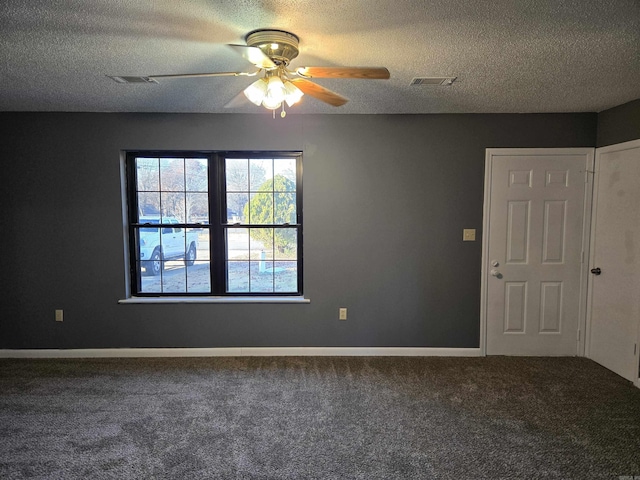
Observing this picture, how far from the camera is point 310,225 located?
356cm

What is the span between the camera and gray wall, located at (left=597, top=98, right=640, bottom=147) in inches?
117

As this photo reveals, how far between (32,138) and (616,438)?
5181mm

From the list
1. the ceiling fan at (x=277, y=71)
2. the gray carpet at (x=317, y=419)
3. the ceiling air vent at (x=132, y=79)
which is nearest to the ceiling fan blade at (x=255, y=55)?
the ceiling fan at (x=277, y=71)

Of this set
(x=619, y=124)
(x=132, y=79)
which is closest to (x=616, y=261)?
(x=619, y=124)

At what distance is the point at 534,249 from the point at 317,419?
8.47 ft

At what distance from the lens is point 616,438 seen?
2318 mm

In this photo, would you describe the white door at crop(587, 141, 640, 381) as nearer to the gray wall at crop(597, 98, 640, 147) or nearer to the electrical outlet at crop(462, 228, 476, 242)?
the gray wall at crop(597, 98, 640, 147)

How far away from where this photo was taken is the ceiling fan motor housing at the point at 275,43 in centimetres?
183

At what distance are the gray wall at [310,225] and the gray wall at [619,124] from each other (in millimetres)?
104

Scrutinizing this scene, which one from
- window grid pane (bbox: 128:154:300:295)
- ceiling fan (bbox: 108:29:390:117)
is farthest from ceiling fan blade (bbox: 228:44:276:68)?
window grid pane (bbox: 128:154:300:295)

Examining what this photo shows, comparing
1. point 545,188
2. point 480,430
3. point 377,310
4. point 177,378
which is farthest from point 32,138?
point 545,188

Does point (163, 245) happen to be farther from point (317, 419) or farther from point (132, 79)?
point (317, 419)

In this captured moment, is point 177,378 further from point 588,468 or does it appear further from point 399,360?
point 588,468

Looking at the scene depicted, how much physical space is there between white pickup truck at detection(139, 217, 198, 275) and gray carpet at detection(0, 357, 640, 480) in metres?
0.96
